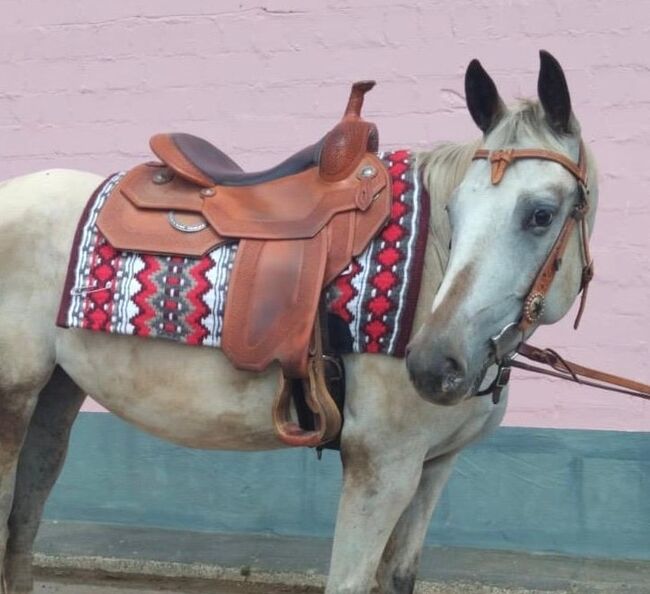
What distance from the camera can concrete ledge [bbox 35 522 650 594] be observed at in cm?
530

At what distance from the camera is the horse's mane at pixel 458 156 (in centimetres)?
324

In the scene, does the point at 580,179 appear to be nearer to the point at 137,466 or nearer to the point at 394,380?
the point at 394,380

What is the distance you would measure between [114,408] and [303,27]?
8.04ft

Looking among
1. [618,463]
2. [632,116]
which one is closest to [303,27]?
[632,116]

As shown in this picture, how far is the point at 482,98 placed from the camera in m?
3.34

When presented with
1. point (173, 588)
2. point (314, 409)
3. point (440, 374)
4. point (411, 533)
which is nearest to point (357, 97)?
point (314, 409)

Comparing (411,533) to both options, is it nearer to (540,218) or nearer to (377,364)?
(377,364)

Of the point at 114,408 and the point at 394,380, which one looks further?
the point at 114,408

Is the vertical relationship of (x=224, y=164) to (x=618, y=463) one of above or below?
above

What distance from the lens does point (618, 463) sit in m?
5.49

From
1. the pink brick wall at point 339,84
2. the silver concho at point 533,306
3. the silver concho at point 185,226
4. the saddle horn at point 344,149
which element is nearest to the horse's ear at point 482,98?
the saddle horn at point 344,149

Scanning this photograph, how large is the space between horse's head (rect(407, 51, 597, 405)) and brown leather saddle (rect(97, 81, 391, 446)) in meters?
0.42

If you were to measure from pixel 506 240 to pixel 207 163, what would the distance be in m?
1.16

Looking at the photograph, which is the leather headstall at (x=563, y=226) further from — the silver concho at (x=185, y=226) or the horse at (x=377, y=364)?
the silver concho at (x=185, y=226)
